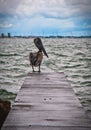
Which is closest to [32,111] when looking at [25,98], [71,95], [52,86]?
[25,98]

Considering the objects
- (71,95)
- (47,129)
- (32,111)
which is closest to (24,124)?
(47,129)

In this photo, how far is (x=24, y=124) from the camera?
413 centimetres

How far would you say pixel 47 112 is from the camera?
4.79 meters

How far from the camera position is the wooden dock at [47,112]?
4074mm

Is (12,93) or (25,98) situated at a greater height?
(25,98)

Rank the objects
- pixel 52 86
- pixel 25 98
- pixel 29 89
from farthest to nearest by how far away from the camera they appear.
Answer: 1. pixel 52 86
2. pixel 29 89
3. pixel 25 98

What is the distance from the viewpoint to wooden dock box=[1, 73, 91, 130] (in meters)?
4.07

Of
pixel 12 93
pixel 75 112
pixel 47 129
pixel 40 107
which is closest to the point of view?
pixel 47 129

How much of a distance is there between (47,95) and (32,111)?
4.81ft

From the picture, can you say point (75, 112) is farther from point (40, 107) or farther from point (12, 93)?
point (12, 93)

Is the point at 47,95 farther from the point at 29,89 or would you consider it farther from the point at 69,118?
the point at 69,118

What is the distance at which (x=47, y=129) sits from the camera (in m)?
3.94

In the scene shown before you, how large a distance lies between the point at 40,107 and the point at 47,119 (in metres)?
0.81

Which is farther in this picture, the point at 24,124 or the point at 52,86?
the point at 52,86
